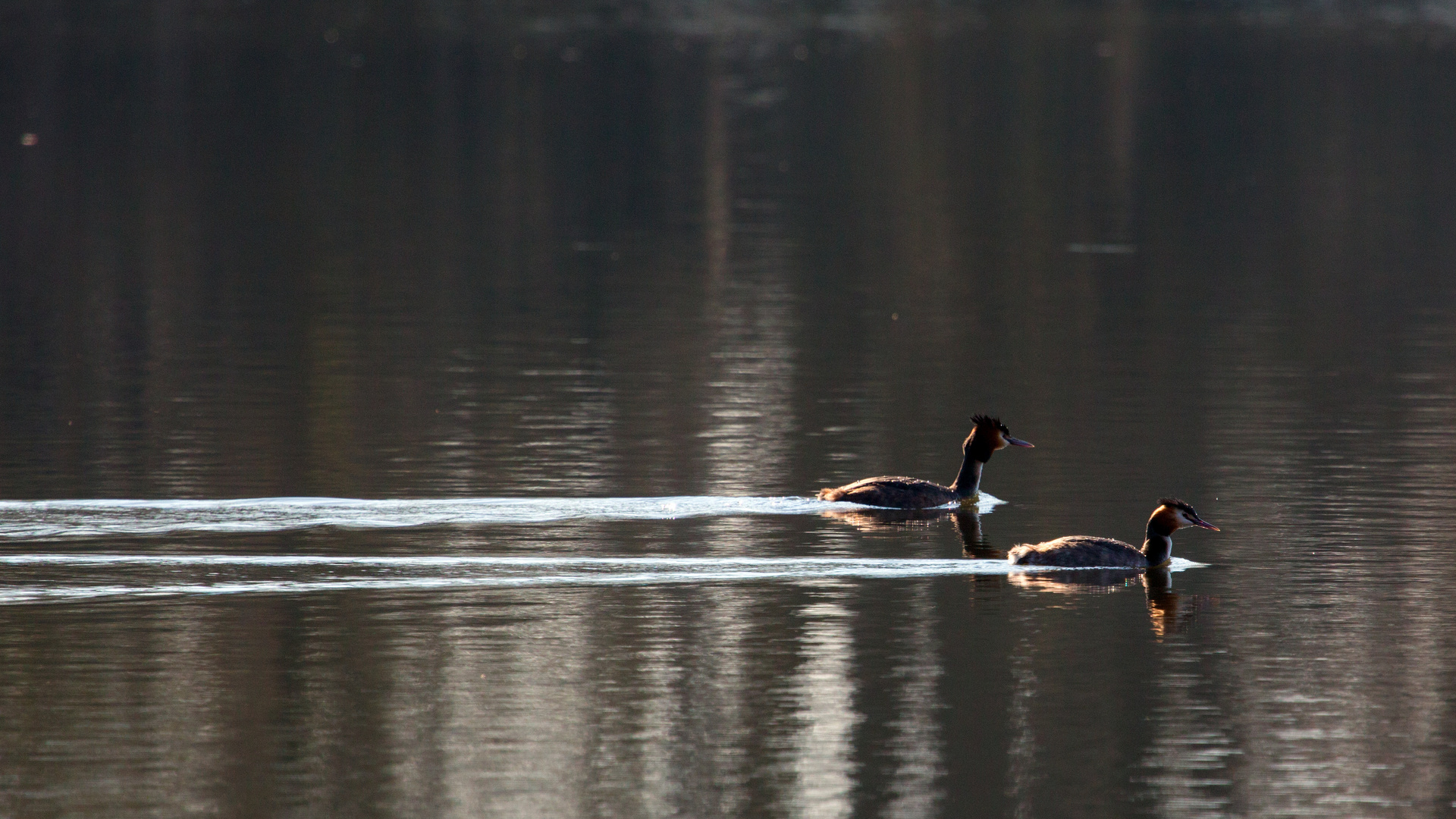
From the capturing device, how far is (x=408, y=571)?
2150cm

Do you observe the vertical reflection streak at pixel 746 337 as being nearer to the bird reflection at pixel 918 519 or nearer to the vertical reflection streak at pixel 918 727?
the bird reflection at pixel 918 519

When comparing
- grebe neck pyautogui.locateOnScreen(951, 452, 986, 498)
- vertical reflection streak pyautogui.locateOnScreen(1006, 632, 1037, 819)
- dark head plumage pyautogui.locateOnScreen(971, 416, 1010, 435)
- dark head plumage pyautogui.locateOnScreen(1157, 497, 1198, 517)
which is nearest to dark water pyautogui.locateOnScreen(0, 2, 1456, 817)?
vertical reflection streak pyautogui.locateOnScreen(1006, 632, 1037, 819)

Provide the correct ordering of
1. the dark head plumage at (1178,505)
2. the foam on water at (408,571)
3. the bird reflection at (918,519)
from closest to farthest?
the foam on water at (408,571) < the dark head plumage at (1178,505) < the bird reflection at (918,519)

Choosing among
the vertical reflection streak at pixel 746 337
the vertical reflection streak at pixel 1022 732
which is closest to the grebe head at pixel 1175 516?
the vertical reflection streak at pixel 1022 732

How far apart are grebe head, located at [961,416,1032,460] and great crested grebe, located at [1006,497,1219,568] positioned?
137 inches

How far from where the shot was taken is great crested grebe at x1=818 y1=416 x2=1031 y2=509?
25.2 metres

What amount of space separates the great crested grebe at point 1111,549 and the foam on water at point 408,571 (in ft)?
0.55

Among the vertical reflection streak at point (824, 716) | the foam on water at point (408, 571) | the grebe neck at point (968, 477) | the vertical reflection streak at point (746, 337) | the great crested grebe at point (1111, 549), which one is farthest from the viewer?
the vertical reflection streak at point (746, 337)

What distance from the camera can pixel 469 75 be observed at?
396 feet

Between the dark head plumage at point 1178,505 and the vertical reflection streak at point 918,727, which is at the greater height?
the dark head plumage at point 1178,505

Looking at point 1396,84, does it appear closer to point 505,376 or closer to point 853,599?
point 505,376

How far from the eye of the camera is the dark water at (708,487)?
645 inches

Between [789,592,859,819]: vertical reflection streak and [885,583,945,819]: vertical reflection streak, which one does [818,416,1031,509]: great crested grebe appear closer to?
[885,583,945,819]: vertical reflection streak

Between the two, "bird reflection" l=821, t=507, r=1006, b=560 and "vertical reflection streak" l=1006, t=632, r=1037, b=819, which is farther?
"bird reflection" l=821, t=507, r=1006, b=560
